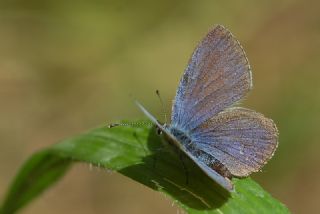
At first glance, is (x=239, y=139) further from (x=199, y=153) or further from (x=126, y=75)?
(x=126, y=75)

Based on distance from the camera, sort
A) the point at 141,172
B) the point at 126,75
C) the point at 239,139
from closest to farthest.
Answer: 1. the point at 239,139
2. the point at 141,172
3. the point at 126,75

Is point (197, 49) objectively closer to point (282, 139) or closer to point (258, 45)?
point (282, 139)

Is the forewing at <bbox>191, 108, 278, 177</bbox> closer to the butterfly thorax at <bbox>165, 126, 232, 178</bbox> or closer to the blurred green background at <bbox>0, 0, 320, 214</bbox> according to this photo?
the butterfly thorax at <bbox>165, 126, 232, 178</bbox>

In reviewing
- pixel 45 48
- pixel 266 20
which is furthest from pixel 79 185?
pixel 266 20

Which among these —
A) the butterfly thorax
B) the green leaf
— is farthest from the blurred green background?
the butterfly thorax

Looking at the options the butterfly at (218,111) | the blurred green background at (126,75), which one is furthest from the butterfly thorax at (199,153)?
the blurred green background at (126,75)

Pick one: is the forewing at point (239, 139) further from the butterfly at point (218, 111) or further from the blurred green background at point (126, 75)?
the blurred green background at point (126, 75)

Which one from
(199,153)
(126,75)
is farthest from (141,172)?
(126,75)
